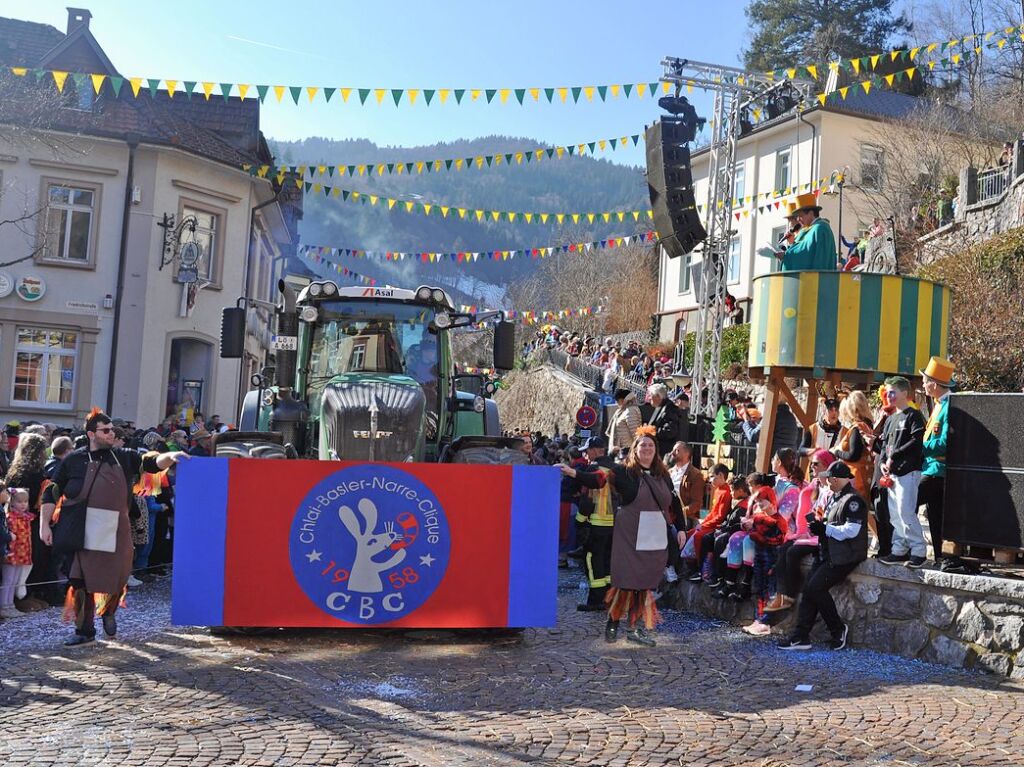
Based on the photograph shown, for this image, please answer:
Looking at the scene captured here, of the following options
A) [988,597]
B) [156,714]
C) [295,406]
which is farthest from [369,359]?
[988,597]

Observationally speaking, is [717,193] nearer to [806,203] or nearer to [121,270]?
[806,203]

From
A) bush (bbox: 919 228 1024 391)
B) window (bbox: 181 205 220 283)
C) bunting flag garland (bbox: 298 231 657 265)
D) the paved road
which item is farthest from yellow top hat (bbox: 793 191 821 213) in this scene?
window (bbox: 181 205 220 283)

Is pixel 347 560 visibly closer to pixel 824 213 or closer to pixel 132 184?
pixel 132 184

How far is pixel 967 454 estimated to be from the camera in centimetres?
798

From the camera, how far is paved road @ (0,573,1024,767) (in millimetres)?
5379

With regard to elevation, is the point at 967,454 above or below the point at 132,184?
below

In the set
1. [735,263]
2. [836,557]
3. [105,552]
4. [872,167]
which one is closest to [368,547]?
[105,552]

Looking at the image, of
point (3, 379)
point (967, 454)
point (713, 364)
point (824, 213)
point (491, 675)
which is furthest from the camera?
point (824, 213)

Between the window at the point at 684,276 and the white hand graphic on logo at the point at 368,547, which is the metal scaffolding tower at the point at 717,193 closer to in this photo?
the white hand graphic on logo at the point at 368,547

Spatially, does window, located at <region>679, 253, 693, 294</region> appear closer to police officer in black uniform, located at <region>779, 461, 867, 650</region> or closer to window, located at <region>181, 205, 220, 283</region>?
window, located at <region>181, 205, 220, 283</region>

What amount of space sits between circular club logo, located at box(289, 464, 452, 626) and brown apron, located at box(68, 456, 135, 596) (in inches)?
50.3

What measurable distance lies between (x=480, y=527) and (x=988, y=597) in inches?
146

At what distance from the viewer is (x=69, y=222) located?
2409cm

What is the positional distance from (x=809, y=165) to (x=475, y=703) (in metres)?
32.3
